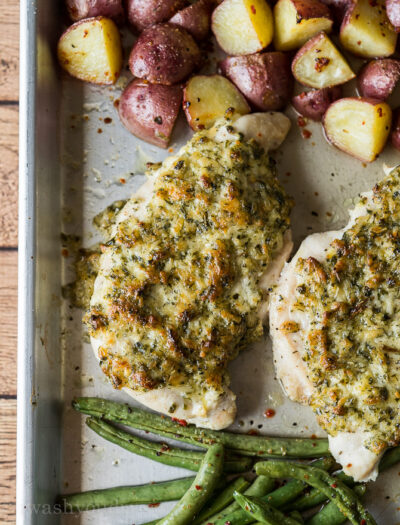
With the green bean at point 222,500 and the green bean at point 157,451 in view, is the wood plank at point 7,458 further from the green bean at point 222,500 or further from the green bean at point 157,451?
the green bean at point 222,500

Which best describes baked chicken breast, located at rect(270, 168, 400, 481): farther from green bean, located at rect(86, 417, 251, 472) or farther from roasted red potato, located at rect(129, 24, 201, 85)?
roasted red potato, located at rect(129, 24, 201, 85)

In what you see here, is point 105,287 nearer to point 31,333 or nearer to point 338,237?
point 31,333

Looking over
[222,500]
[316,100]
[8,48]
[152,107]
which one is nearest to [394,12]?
[316,100]

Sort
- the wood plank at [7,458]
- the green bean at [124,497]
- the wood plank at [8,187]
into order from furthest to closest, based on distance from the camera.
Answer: the wood plank at [8,187], the wood plank at [7,458], the green bean at [124,497]

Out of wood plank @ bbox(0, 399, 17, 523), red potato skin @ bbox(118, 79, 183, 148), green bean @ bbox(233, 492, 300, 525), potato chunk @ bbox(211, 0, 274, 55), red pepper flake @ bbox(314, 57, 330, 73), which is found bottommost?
wood plank @ bbox(0, 399, 17, 523)

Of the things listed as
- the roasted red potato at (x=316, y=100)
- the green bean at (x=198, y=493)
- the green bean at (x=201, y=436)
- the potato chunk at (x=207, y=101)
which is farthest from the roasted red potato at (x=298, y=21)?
the green bean at (x=198, y=493)

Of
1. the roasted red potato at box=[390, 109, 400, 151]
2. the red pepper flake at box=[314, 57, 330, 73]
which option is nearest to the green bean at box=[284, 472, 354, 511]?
the roasted red potato at box=[390, 109, 400, 151]

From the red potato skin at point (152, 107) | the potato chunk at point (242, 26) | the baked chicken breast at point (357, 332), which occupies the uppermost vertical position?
the potato chunk at point (242, 26)

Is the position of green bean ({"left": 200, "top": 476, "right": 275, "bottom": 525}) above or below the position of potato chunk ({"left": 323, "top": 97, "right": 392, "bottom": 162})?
below
